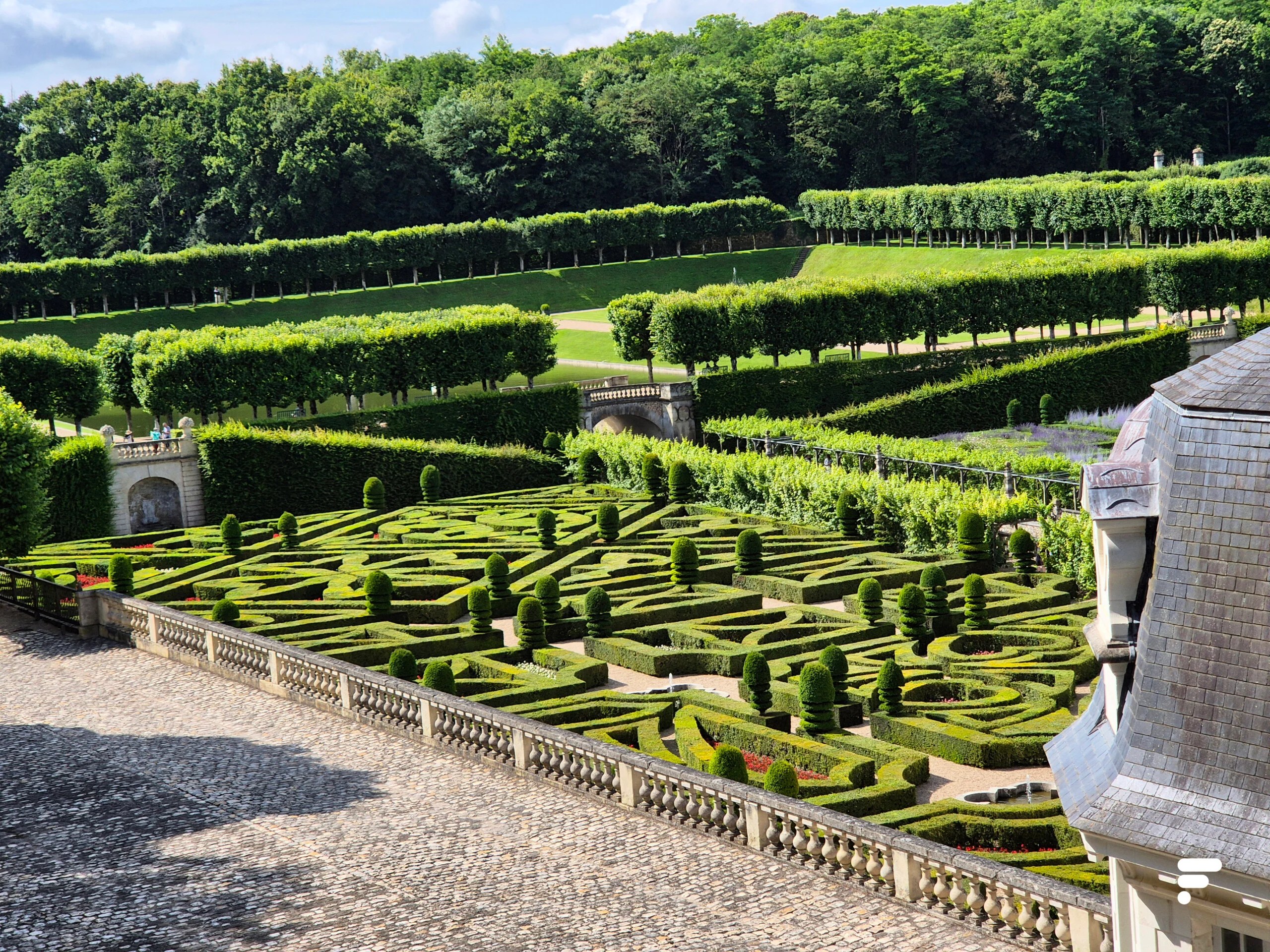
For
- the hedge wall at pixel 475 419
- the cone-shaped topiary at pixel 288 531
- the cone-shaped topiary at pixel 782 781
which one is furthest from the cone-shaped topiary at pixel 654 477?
the cone-shaped topiary at pixel 782 781

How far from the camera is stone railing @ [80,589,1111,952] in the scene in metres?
16.4

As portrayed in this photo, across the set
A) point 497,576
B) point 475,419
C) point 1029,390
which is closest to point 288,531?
point 497,576

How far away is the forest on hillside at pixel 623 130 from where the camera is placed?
11050 centimetres

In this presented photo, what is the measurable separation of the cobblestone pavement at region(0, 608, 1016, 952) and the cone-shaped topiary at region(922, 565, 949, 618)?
11.9 meters

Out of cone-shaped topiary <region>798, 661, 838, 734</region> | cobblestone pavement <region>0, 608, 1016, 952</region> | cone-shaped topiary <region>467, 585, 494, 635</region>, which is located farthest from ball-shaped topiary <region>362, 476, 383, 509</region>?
cone-shaped topiary <region>798, 661, 838, 734</region>

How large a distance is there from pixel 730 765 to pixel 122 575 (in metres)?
22.1

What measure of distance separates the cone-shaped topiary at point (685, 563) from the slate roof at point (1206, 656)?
26.7 meters

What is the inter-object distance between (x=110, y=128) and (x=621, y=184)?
38680 mm

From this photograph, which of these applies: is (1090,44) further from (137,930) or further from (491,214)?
(137,930)

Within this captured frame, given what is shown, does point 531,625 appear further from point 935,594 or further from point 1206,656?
point 1206,656

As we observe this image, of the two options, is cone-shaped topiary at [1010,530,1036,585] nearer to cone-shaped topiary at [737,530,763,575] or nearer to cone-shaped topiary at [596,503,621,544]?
cone-shaped topiary at [737,530,763,575]

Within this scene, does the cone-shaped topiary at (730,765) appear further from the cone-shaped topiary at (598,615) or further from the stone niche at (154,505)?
the stone niche at (154,505)

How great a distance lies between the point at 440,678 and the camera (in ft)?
91.8

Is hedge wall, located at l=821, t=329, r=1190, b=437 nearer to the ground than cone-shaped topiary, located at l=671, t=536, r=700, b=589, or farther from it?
farther from it
